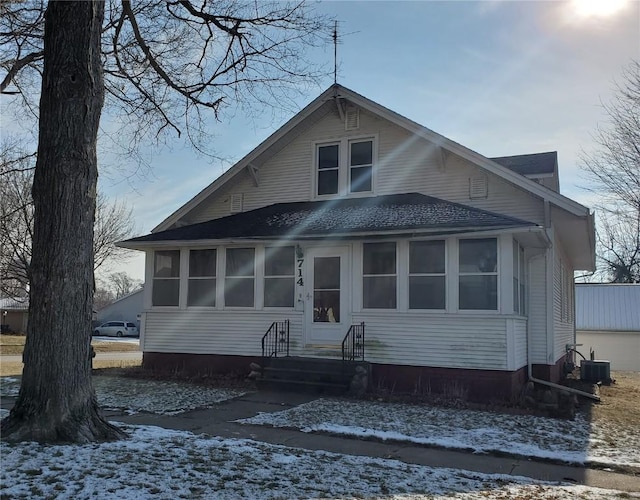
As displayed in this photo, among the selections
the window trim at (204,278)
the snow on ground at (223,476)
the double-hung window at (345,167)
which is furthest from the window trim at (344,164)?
the snow on ground at (223,476)

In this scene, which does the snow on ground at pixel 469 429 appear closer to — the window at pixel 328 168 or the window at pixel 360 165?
the window at pixel 360 165

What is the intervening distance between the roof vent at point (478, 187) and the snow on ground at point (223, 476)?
8.10 meters

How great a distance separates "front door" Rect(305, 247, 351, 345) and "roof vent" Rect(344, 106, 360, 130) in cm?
359

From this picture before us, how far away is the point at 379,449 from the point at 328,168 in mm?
8940

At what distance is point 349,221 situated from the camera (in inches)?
490

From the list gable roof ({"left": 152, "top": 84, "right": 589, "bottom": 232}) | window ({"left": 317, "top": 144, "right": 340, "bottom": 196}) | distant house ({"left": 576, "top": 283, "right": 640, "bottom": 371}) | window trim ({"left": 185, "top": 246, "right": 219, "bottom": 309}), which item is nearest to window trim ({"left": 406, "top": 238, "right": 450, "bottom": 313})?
gable roof ({"left": 152, "top": 84, "right": 589, "bottom": 232})

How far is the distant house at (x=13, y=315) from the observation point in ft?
167

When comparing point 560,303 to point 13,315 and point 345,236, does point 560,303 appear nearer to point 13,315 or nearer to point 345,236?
point 345,236

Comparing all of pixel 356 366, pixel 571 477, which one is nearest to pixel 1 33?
pixel 356 366

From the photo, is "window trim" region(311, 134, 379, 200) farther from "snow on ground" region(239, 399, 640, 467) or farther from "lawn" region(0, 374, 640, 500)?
"lawn" region(0, 374, 640, 500)

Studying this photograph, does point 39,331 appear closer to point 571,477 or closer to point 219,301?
point 571,477

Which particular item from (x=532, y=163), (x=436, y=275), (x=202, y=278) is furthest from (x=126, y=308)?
(x=436, y=275)

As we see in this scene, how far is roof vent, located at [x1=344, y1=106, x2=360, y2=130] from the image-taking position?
14.5 meters

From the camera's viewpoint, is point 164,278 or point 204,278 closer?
point 204,278
